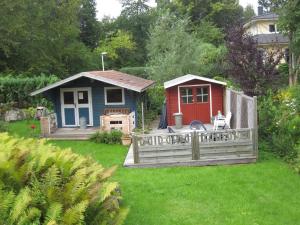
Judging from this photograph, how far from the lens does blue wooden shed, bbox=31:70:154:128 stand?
58.9ft

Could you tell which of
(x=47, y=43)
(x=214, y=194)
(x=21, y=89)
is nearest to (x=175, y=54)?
(x=21, y=89)

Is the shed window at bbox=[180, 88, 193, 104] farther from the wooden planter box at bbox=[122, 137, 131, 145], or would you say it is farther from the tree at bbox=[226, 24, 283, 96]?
the wooden planter box at bbox=[122, 137, 131, 145]

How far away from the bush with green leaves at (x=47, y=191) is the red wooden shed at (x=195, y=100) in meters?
13.7

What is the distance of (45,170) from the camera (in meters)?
5.21

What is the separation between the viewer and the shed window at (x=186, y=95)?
19.2m

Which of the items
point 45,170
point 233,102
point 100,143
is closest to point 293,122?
point 233,102

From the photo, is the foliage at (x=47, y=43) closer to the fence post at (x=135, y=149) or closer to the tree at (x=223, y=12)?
the fence post at (x=135, y=149)

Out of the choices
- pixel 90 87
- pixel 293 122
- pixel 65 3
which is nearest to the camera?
pixel 293 122

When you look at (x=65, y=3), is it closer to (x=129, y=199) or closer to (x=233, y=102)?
(x=233, y=102)

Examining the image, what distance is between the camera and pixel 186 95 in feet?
63.2

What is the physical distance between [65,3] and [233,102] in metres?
25.4

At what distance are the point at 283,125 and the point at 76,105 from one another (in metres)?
9.33

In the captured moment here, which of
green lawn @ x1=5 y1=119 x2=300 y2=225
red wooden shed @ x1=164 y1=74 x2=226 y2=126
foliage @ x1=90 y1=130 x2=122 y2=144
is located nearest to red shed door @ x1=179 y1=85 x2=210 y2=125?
red wooden shed @ x1=164 y1=74 x2=226 y2=126

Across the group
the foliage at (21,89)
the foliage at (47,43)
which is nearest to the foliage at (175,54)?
the foliage at (21,89)
